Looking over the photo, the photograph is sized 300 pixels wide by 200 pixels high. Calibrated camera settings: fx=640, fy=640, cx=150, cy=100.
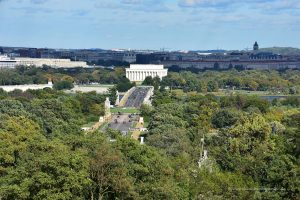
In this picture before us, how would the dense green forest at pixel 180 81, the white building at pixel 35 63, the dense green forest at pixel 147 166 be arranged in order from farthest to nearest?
the white building at pixel 35 63 < the dense green forest at pixel 180 81 < the dense green forest at pixel 147 166

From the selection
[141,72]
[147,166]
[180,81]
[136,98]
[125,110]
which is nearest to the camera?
[147,166]

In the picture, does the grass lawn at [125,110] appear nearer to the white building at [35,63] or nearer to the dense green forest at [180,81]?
the dense green forest at [180,81]

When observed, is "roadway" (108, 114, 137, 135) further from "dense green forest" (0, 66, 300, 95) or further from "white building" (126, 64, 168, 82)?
"white building" (126, 64, 168, 82)

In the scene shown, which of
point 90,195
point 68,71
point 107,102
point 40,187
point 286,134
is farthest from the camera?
point 68,71

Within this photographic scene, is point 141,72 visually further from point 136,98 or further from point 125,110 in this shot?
point 125,110

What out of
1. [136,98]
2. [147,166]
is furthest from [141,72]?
[147,166]

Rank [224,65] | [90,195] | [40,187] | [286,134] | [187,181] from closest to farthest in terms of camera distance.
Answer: [40,187] → [90,195] → [187,181] → [286,134] → [224,65]

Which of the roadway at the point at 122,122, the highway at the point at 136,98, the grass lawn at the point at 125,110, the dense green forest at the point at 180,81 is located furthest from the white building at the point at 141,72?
the roadway at the point at 122,122

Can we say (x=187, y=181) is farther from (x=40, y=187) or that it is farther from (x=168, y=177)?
(x=40, y=187)

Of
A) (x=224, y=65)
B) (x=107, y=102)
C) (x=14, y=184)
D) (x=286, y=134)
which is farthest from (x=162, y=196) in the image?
(x=224, y=65)
